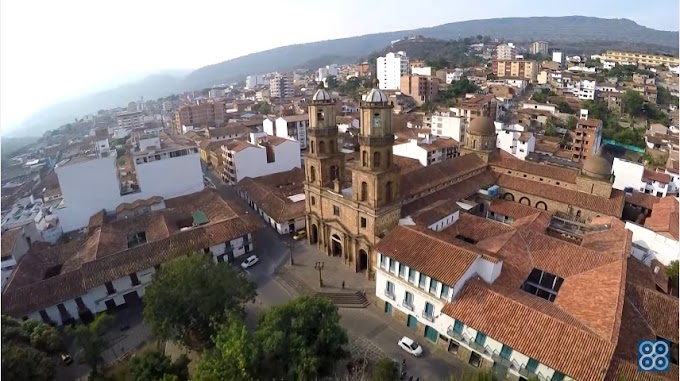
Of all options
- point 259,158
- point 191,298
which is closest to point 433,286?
point 191,298

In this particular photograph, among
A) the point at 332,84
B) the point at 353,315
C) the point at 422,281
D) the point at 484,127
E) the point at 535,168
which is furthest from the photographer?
the point at 332,84

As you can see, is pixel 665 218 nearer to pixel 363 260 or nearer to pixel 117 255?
pixel 363 260

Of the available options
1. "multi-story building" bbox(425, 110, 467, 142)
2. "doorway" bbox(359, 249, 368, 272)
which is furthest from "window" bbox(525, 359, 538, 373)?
"multi-story building" bbox(425, 110, 467, 142)

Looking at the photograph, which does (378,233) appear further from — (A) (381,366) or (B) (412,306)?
(A) (381,366)

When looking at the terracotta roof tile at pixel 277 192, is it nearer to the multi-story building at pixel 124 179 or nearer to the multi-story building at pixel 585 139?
the multi-story building at pixel 124 179

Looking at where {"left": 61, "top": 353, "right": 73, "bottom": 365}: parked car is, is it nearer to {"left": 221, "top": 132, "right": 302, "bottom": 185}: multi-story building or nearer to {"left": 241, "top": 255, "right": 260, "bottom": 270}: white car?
{"left": 241, "top": 255, "right": 260, "bottom": 270}: white car
